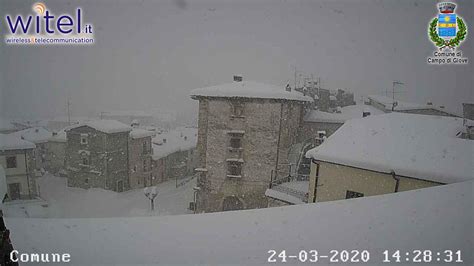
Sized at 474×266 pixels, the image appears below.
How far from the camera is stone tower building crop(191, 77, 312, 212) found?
1702 cm

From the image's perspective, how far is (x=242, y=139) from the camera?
1752 cm

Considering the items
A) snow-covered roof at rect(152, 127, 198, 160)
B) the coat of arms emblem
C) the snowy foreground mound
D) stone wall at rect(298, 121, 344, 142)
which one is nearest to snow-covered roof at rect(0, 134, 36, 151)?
snow-covered roof at rect(152, 127, 198, 160)

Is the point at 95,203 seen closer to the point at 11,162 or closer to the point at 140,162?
the point at 140,162

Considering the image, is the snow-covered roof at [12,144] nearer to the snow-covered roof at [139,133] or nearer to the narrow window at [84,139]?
the narrow window at [84,139]

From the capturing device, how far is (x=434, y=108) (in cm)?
2011

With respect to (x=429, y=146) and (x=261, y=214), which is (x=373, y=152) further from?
(x=261, y=214)

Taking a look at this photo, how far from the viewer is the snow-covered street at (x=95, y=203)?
75.0 feet

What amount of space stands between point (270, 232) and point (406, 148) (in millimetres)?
7078

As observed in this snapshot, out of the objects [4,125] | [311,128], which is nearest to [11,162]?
[4,125]

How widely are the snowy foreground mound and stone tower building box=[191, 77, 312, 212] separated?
1048 cm

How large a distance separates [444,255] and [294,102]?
44.3 ft

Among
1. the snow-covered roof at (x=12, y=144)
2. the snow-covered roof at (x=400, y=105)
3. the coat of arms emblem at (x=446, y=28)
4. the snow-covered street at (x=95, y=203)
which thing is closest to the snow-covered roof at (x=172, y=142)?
the snow-covered street at (x=95, y=203)

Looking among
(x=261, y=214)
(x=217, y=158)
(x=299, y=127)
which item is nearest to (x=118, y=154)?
(x=217, y=158)

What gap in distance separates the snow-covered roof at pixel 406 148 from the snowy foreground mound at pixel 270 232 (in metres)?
2.63
